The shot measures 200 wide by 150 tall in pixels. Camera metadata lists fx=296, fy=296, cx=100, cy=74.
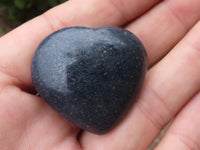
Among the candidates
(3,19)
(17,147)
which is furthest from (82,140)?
(3,19)

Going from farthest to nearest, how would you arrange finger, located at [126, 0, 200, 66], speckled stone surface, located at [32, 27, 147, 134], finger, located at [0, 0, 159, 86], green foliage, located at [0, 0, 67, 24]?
green foliage, located at [0, 0, 67, 24] < finger, located at [126, 0, 200, 66] < finger, located at [0, 0, 159, 86] < speckled stone surface, located at [32, 27, 147, 134]

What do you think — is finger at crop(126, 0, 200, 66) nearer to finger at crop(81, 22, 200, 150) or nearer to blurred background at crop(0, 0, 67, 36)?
finger at crop(81, 22, 200, 150)

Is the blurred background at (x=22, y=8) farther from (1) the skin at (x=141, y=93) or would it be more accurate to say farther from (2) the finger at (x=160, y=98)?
(2) the finger at (x=160, y=98)

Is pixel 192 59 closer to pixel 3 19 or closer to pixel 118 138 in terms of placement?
pixel 118 138

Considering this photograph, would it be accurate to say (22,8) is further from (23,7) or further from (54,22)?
(54,22)

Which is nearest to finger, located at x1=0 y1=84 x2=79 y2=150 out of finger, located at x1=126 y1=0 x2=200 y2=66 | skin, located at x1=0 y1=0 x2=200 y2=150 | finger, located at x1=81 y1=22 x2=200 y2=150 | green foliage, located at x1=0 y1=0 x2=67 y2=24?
skin, located at x1=0 y1=0 x2=200 y2=150

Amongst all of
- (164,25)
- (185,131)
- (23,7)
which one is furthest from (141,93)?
(23,7)

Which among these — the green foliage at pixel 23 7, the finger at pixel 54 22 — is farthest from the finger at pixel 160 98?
the green foliage at pixel 23 7
